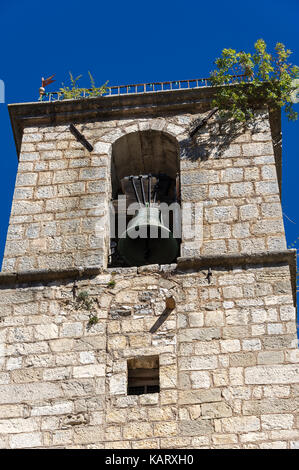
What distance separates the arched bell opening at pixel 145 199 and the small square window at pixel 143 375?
141cm

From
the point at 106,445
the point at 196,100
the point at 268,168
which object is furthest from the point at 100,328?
the point at 196,100

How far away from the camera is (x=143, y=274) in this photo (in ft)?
30.7

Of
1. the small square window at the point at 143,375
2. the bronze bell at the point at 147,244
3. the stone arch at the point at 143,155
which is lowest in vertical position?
the small square window at the point at 143,375

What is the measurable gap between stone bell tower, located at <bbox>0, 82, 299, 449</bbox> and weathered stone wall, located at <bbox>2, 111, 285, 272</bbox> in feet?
0.05

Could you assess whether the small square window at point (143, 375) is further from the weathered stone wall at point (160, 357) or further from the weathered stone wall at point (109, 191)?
the weathered stone wall at point (109, 191)

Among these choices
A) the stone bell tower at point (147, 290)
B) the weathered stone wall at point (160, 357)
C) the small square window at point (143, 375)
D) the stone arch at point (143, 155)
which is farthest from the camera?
the stone arch at point (143, 155)

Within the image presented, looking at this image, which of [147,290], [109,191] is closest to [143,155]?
[109,191]

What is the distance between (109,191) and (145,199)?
1.58 ft

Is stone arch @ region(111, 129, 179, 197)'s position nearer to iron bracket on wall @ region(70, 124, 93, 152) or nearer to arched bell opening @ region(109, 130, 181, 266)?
arched bell opening @ region(109, 130, 181, 266)

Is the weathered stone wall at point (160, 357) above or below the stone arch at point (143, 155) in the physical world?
below

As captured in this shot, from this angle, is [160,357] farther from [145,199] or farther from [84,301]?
[145,199]

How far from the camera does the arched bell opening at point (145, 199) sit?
32.5ft

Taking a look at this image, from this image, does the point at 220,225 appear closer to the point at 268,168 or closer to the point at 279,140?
the point at 268,168

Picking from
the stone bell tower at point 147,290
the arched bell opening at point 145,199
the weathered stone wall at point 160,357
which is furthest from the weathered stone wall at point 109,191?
the weathered stone wall at point 160,357
